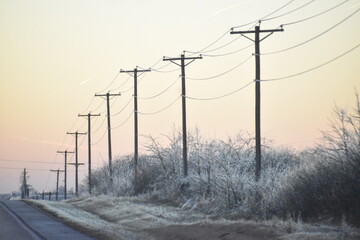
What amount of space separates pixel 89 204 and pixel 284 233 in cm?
2860

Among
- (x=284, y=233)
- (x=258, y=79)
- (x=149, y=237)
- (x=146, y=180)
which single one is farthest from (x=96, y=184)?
(x=284, y=233)

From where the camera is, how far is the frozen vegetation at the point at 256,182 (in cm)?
2044

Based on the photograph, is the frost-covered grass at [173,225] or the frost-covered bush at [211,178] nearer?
the frost-covered grass at [173,225]

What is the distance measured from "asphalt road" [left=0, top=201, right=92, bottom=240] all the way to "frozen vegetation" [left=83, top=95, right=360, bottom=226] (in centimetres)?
683

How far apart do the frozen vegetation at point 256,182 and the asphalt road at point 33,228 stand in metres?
6.83

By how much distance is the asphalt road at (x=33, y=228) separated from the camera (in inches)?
912

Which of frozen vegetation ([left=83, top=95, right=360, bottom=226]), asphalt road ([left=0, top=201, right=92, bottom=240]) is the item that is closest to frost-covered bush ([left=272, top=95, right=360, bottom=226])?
frozen vegetation ([left=83, top=95, right=360, bottom=226])

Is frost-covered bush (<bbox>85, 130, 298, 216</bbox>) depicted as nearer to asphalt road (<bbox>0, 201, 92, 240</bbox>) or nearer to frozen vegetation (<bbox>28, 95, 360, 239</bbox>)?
frozen vegetation (<bbox>28, 95, 360, 239</bbox>)

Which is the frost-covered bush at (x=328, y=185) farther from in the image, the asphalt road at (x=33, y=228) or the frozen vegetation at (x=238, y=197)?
the asphalt road at (x=33, y=228)

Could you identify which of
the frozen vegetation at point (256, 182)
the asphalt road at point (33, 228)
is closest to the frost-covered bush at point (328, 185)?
the frozen vegetation at point (256, 182)

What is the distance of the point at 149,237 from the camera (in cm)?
2294

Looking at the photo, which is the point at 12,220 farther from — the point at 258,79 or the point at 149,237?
the point at 258,79

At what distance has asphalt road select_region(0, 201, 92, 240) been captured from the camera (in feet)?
76.0

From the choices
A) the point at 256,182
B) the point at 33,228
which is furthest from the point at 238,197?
the point at 33,228
